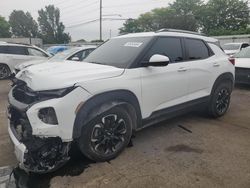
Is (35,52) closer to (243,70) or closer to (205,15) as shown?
(243,70)

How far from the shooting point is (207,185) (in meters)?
3.10

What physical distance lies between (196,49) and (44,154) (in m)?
3.28

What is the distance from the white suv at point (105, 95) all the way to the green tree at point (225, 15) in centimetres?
4716

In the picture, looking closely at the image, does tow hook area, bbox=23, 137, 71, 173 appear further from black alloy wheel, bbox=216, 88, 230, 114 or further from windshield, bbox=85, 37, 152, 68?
black alloy wheel, bbox=216, 88, 230, 114

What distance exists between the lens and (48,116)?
305 cm

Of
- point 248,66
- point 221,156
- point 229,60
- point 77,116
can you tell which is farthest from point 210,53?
point 248,66

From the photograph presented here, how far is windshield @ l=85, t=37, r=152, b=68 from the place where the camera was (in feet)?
13.0

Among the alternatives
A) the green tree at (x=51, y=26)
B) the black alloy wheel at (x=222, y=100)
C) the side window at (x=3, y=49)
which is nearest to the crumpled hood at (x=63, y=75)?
the black alloy wheel at (x=222, y=100)

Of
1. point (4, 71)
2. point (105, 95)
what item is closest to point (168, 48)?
point (105, 95)

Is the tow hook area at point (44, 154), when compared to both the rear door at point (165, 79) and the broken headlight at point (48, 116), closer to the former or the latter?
the broken headlight at point (48, 116)

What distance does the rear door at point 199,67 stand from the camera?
4.75 meters

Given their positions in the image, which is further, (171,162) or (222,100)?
(222,100)

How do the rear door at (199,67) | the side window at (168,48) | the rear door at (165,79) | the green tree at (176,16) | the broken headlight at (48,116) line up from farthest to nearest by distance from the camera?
the green tree at (176,16) < the rear door at (199,67) < the side window at (168,48) < the rear door at (165,79) < the broken headlight at (48,116)

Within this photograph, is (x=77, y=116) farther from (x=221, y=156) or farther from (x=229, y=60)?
(x=229, y=60)
